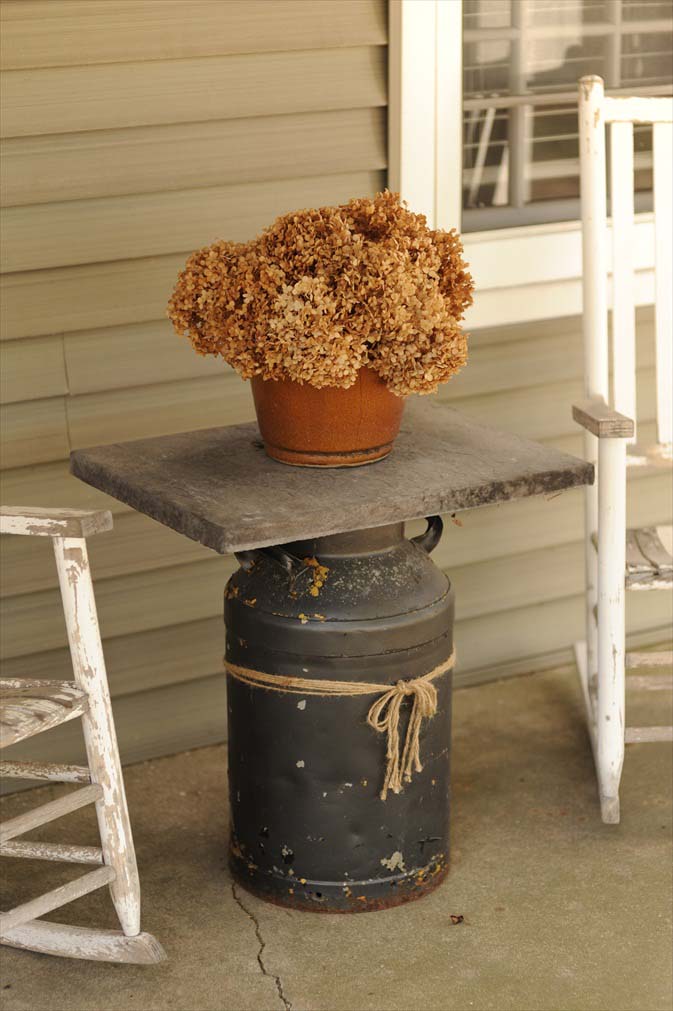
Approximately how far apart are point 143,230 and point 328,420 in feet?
2.31

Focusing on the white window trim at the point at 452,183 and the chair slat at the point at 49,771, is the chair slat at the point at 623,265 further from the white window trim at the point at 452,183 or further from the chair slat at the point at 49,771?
the chair slat at the point at 49,771

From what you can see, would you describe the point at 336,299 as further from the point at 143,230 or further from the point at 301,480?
the point at 143,230

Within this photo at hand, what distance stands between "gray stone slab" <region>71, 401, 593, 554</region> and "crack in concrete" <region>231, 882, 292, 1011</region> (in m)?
0.73

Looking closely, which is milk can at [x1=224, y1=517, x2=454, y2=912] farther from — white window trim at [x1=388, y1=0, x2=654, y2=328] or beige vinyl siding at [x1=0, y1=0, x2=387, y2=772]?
white window trim at [x1=388, y1=0, x2=654, y2=328]

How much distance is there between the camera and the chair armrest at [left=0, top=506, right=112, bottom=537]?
1.97m

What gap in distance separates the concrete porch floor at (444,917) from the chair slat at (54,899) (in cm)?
16

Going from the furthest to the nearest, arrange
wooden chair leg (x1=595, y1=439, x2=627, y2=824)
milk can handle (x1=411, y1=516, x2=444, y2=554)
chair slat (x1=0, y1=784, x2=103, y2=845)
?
wooden chair leg (x1=595, y1=439, x2=627, y2=824) < milk can handle (x1=411, y1=516, x2=444, y2=554) < chair slat (x1=0, y1=784, x2=103, y2=845)

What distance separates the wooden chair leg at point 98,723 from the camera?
1.99 metres

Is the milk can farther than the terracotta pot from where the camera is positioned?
Yes

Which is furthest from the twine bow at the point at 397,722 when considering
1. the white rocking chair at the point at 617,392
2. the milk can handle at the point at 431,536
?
the white rocking chair at the point at 617,392

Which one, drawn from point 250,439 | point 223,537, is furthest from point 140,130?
point 223,537

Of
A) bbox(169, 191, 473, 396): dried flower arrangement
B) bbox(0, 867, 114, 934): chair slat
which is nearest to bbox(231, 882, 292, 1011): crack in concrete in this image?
bbox(0, 867, 114, 934): chair slat

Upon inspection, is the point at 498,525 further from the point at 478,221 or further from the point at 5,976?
the point at 5,976

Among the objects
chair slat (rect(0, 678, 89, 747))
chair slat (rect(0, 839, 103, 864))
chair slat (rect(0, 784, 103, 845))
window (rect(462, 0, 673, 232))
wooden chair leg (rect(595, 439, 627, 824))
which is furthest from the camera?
window (rect(462, 0, 673, 232))
